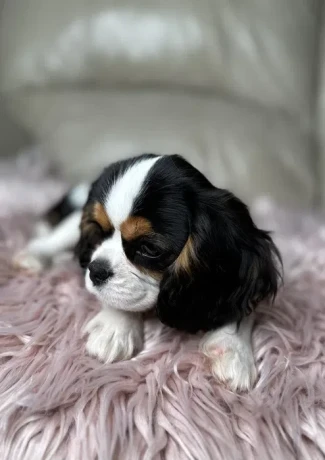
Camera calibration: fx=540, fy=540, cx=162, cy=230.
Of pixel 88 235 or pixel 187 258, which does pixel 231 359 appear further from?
pixel 88 235

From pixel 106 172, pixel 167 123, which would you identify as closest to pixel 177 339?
pixel 106 172

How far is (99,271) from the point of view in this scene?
3.06ft

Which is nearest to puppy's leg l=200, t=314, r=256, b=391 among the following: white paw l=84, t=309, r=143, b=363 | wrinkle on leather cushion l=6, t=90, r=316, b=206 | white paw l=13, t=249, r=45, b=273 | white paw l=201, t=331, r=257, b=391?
white paw l=201, t=331, r=257, b=391

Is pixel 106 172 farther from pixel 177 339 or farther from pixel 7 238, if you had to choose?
pixel 7 238

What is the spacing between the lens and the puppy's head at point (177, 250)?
0.90 m

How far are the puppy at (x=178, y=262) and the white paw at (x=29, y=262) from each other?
0.92 ft

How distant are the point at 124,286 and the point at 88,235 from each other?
0.61 ft

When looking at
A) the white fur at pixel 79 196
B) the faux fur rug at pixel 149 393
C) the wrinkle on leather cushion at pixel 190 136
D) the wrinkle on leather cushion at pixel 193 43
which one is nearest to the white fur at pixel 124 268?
the faux fur rug at pixel 149 393

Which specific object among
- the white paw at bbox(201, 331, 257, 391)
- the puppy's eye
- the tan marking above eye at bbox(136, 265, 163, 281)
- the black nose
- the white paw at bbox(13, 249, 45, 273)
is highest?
the puppy's eye

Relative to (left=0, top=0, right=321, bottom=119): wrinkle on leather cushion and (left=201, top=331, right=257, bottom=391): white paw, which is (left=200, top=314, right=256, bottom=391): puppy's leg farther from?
(left=0, top=0, right=321, bottom=119): wrinkle on leather cushion

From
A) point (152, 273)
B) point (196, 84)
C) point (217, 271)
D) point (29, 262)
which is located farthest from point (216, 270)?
point (196, 84)

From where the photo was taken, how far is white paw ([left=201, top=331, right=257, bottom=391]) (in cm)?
89

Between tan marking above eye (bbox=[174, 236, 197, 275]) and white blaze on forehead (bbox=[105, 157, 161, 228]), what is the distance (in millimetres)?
113

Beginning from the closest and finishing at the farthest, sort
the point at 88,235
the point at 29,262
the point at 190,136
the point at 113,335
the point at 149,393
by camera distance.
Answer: the point at 149,393
the point at 113,335
the point at 88,235
the point at 29,262
the point at 190,136
